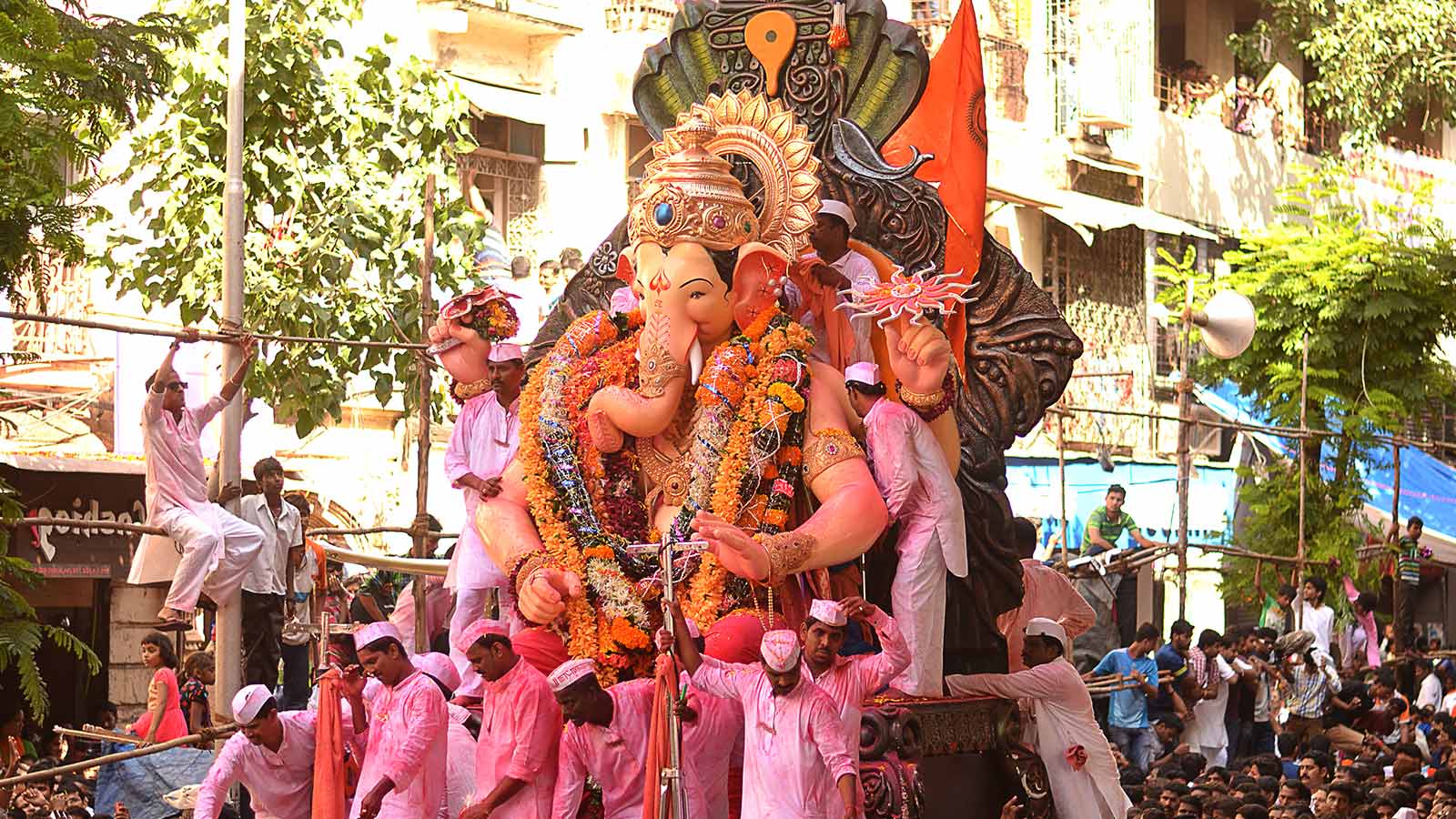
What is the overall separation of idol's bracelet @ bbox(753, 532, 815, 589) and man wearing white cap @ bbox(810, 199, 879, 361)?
1093 millimetres

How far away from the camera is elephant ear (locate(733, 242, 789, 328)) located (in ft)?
27.9

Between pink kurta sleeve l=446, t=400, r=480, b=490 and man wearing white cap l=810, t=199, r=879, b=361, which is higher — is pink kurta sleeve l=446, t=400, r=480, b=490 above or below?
below

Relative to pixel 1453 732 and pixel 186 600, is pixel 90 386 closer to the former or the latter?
pixel 186 600

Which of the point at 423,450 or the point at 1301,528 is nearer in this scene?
the point at 423,450

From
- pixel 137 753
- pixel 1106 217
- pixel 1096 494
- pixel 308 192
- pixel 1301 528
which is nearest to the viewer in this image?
pixel 137 753

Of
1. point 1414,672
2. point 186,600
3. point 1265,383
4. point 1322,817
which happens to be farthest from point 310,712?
point 1265,383

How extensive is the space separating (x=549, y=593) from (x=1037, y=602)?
2.47 m

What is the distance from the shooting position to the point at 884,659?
7742 mm

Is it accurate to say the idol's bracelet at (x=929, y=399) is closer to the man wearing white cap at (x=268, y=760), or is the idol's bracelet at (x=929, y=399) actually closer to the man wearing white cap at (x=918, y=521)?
the man wearing white cap at (x=918, y=521)

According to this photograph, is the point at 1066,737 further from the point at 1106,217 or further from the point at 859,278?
the point at 1106,217

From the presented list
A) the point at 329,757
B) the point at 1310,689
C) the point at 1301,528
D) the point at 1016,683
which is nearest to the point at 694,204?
the point at 1016,683

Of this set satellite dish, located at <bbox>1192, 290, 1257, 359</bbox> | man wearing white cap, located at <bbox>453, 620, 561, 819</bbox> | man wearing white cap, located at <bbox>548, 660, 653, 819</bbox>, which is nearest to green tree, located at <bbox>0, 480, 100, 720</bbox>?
man wearing white cap, located at <bbox>453, 620, 561, 819</bbox>

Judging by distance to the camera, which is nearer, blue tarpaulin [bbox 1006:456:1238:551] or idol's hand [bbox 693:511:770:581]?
idol's hand [bbox 693:511:770:581]

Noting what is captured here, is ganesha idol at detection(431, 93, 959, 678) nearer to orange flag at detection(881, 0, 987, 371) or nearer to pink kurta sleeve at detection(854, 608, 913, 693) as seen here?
pink kurta sleeve at detection(854, 608, 913, 693)
